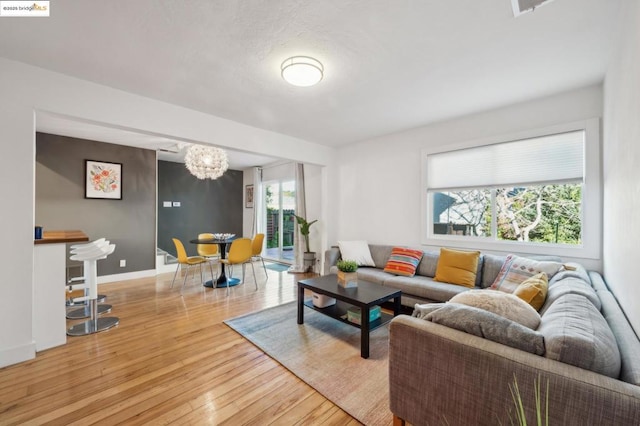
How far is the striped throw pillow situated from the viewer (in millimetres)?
3404

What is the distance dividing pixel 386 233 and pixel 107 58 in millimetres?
3893

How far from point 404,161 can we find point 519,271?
2136 mm

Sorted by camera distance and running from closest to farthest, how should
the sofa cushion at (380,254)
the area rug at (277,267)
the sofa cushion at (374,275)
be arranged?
1. the sofa cushion at (374,275)
2. the sofa cushion at (380,254)
3. the area rug at (277,267)

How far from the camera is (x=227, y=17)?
1688 millimetres

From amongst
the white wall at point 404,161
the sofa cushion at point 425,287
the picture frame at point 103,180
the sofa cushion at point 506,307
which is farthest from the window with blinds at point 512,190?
the picture frame at point 103,180

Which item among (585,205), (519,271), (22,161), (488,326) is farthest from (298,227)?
(488,326)

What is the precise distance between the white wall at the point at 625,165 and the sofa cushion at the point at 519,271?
370 millimetres

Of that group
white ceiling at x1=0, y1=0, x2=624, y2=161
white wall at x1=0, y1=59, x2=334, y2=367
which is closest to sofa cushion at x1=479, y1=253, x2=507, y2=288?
white ceiling at x1=0, y1=0, x2=624, y2=161

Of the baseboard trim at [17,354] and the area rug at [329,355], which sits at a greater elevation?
the baseboard trim at [17,354]

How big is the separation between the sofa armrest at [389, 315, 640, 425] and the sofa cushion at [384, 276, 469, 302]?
5.23 ft

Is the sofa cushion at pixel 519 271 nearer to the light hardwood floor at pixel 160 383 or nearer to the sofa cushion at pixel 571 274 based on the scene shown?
the sofa cushion at pixel 571 274

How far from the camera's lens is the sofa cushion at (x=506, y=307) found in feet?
4.49

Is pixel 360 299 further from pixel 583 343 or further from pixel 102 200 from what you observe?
pixel 102 200

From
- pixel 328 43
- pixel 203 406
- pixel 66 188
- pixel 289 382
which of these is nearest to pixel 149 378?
pixel 203 406
